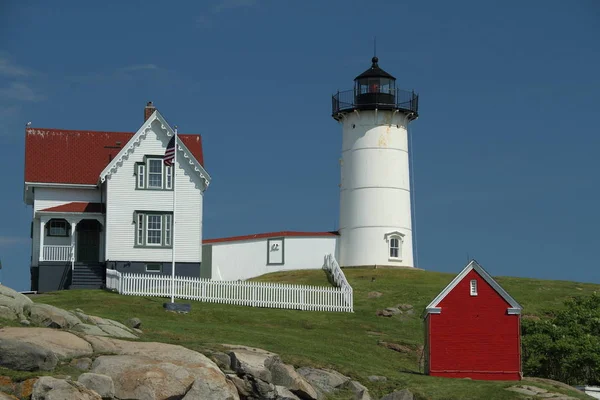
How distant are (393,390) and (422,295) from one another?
20.7m

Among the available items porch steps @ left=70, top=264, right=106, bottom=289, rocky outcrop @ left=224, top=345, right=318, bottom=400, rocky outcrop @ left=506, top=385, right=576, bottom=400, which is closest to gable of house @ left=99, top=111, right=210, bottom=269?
porch steps @ left=70, top=264, right=106, bottom=289

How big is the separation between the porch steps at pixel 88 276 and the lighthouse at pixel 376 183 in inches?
628

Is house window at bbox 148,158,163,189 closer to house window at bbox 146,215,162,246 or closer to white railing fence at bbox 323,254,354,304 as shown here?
house window at bbox 146,215,162,246

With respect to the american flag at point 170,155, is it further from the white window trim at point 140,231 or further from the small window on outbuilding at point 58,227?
the small window on outbuilding at point 58,227

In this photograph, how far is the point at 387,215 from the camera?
6581cm

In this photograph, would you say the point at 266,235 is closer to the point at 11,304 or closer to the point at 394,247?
the point at 394,247

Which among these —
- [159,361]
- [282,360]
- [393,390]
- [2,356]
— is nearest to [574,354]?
[393,390]

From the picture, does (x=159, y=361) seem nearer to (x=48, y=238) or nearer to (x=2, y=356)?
(x=2, y=356)

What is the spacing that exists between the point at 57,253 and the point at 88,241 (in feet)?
7.37

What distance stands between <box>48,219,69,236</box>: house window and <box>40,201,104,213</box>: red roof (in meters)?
0.68

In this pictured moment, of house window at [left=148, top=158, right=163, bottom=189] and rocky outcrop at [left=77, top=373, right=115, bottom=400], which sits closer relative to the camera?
rocky outcrop at [left=77, top=373, right=115, bottom=400]

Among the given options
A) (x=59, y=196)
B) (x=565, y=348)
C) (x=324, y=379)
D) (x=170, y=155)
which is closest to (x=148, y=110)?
(x=59, y=196)

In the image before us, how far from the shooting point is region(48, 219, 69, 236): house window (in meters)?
56.7

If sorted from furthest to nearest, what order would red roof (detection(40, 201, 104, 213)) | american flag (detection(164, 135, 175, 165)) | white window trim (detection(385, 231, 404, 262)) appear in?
white window trim (detection(385, 231, 404, 262)) → red roof (detection(40, 201, 104, 213)) → american flag (detection(164, 135, 175, 165))
